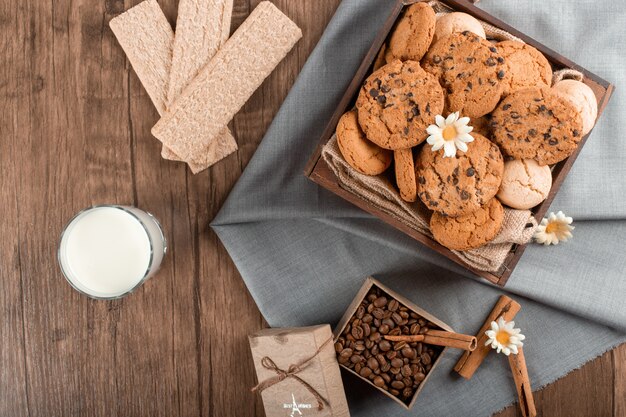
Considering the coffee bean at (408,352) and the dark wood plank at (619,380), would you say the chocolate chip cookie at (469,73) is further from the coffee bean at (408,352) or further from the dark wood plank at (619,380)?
the dark wood plank at (619,380)

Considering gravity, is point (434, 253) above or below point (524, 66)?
below

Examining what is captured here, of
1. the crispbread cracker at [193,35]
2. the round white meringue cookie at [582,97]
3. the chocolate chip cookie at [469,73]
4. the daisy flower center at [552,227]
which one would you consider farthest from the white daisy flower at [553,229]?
the crispbread cracker at [193,35]

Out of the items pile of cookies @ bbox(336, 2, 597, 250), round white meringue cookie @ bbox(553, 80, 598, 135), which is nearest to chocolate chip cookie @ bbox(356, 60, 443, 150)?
pile of cookies @ bbox(336, 2, 597, 250)

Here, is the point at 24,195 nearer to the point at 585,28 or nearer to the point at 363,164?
the point at 363,164

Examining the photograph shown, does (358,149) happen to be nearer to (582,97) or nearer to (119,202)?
(582,97)

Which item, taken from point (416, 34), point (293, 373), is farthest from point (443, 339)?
point (416, 34)

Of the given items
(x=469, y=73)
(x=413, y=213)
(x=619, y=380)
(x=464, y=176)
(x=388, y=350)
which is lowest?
(x=619, y=380)

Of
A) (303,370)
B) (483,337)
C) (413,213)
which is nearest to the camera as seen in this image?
(413,213)
